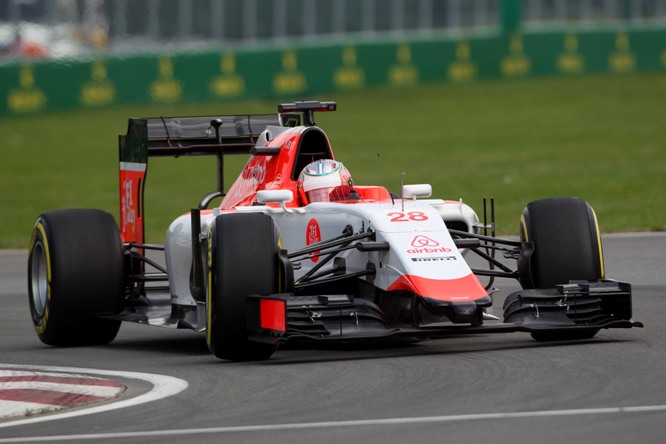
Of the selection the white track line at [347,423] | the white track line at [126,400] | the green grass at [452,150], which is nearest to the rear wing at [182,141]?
the white track line at [126,400]

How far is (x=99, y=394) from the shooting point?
29.3 ft

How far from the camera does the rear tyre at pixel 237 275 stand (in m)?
9.99

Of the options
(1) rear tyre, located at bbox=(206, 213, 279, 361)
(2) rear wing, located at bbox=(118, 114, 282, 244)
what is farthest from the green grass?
(1) rear tyre, located at bbox=(206, 213, 279, 361)

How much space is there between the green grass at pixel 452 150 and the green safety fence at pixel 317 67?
0.39 meters

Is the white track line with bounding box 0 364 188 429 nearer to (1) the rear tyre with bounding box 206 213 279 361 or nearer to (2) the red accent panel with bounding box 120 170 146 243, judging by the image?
(1) the rear tyre with bounding box 206 213 279 361

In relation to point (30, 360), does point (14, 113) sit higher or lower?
higher

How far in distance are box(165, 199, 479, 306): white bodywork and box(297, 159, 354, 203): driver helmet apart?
1.32ft

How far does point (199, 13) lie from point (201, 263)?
89.6 feet

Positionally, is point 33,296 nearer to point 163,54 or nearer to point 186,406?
point 186,406

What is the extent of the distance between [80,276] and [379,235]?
2645 millimetres

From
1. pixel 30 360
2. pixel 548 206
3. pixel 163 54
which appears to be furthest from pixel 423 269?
pixel 163 54

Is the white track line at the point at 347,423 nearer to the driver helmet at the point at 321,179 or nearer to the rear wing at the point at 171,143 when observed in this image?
the driver helmet at the point at 321,179

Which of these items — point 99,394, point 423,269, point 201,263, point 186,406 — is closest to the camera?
point 186,406

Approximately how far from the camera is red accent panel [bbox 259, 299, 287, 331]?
9.71 metres
